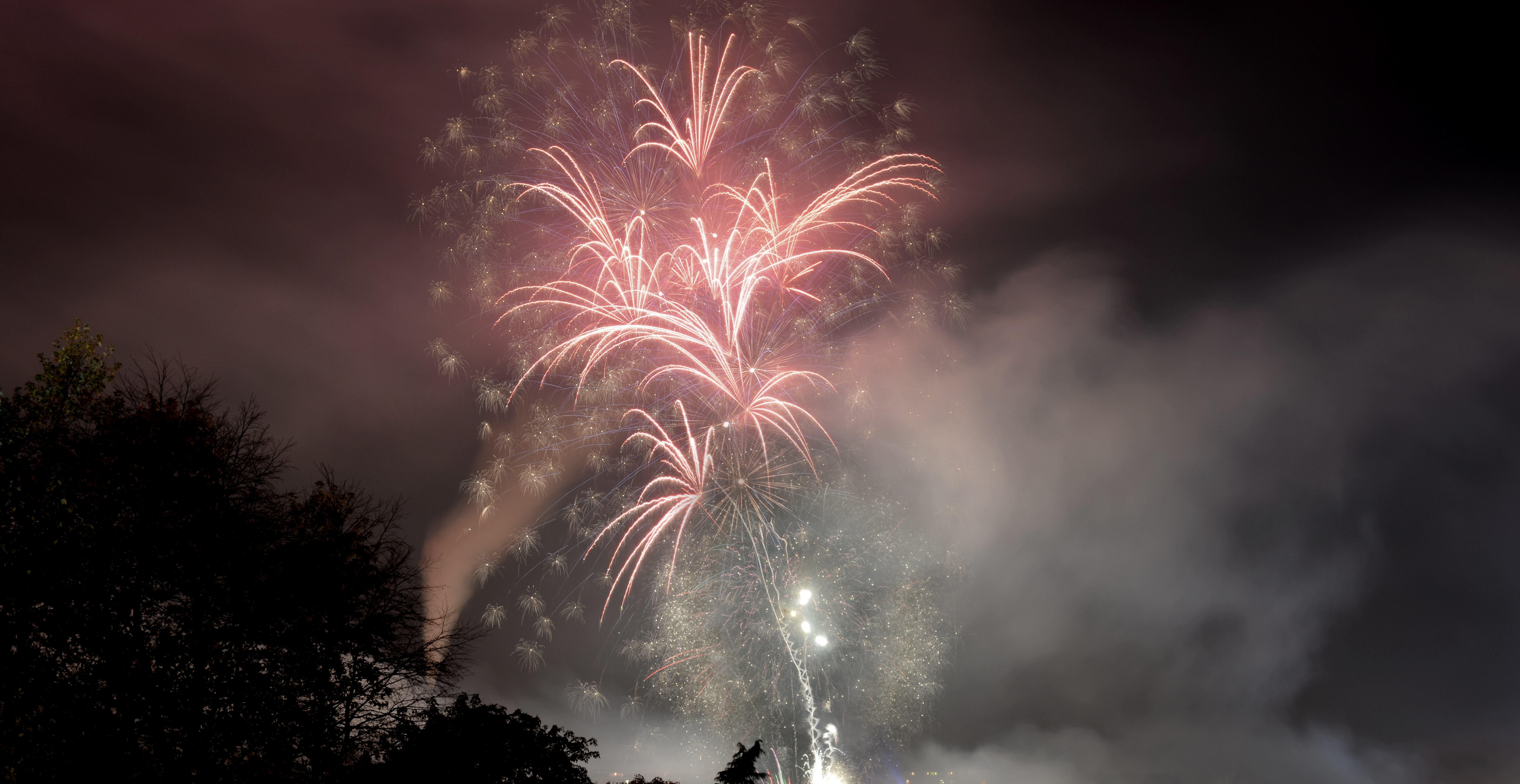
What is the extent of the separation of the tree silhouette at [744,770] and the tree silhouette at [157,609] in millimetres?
10941

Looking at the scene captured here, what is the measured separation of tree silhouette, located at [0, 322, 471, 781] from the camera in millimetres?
18203

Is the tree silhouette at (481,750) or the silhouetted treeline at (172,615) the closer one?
the silhouetted treeline at (172,615)

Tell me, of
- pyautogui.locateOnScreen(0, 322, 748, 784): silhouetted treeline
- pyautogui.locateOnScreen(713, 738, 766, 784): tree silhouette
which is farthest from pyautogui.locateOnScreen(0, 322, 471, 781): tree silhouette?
pyautogui.locateOnScreen(713, 738, 766, 784): tree silhouette

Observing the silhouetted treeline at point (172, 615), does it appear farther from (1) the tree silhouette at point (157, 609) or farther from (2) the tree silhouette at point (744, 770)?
(2) the tree silhouette at point (744, 770)

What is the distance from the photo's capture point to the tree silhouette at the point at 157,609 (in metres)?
18.2

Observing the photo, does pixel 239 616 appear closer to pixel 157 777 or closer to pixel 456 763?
pixel 157 777

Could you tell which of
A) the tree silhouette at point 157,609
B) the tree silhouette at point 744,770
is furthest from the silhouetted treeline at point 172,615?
the tree silhouette at point 744,770

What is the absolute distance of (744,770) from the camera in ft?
94.5

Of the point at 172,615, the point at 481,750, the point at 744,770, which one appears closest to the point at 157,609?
the point at 172,615

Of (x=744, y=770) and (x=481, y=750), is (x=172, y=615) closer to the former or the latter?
(x=481, y=750)

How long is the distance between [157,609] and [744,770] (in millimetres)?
18006

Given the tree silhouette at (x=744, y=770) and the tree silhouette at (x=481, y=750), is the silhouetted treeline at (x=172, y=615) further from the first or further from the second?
the tree silhouette at (x=744, y=770)

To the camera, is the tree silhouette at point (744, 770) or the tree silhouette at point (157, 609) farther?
the tree silhouette at point (744, 770)

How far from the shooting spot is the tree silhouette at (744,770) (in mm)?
28250
